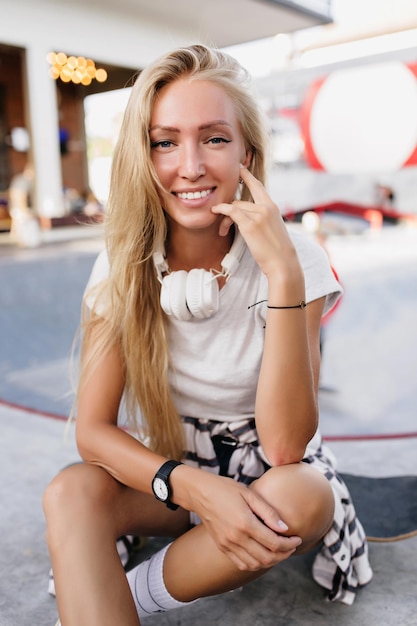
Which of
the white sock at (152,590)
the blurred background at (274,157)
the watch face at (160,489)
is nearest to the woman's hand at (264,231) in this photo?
the blurred background at (274,157)

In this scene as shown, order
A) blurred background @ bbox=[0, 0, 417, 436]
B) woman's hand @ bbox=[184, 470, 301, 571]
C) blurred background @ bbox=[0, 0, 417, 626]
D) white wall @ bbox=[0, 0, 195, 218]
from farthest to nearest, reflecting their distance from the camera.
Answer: white wall @ bbox=[0, 0, 195, 218] → blurred background @ bbox=[0, 0, 417, 436] → blurred background @ bbox=[0, 0, 417, 626] → woman's hand @ bbox=[184, 470, 301, 571]

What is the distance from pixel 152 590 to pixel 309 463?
0.37 meters

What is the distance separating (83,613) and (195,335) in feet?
1.73

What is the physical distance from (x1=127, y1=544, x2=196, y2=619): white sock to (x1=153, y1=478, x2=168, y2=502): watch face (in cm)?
12

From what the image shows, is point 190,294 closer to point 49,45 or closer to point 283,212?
point 283,212

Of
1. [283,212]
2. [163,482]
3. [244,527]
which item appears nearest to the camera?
[244,527]

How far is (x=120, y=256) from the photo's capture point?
1174 mm

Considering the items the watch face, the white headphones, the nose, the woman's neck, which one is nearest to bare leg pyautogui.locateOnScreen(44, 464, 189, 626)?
the watch face

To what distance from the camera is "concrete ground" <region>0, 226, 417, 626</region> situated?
117 cm

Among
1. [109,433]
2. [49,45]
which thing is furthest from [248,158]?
[49,45]

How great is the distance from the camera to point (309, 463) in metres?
1.14

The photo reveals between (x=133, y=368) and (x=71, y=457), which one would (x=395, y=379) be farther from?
(x=133, y=368)

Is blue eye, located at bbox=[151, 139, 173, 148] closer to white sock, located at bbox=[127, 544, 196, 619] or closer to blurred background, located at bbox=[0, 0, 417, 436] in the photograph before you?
blurred background, located at bbox=[0, 0, 417, 436]

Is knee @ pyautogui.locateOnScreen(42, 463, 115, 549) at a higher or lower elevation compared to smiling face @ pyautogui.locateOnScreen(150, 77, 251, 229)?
lower
